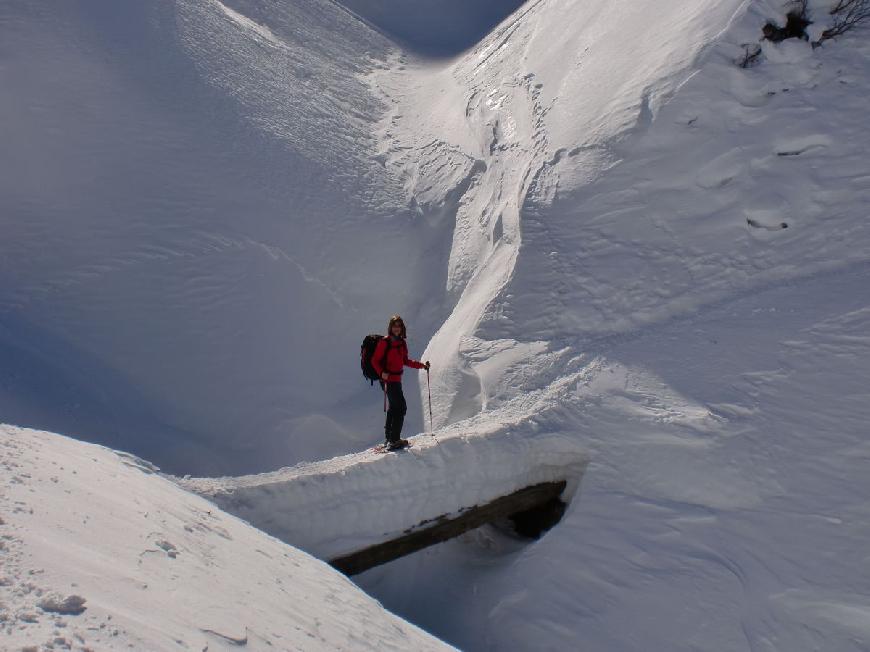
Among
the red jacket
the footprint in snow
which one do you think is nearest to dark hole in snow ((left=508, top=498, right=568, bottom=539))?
the red jacket

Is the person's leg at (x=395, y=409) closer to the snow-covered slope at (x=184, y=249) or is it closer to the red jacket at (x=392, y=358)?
the red jacket at (x=392, y=358)

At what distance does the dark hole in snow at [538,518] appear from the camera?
7074 millimetres

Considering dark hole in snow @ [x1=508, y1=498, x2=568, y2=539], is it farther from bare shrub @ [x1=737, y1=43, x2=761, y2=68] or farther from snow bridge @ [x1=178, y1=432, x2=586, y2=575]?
bare shrub @ [x1=737, y1=43, x2=761, y2=68]

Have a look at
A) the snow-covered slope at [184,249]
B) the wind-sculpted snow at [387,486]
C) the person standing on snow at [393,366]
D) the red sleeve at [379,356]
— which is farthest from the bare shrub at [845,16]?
the red sleeve at [379,356]

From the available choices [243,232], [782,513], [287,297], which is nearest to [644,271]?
[782,513]

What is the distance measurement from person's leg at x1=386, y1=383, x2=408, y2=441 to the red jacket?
11 cm

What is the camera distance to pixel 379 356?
6496 mm

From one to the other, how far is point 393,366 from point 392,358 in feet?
0.24

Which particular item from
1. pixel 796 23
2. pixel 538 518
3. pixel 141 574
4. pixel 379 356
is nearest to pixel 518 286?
pixel 538 518

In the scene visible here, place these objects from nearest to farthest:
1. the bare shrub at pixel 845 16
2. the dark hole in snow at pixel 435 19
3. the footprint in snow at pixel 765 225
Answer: the footprint in snow at pixel 765 225, the bare shrub at pixel 845 16, the dark hole in snow at pixel 435 19

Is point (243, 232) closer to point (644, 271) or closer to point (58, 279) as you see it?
point (58, 279)

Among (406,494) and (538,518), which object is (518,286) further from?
(406,494)

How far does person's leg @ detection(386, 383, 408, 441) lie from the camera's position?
21.9ft

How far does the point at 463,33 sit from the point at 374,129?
30.0ft
